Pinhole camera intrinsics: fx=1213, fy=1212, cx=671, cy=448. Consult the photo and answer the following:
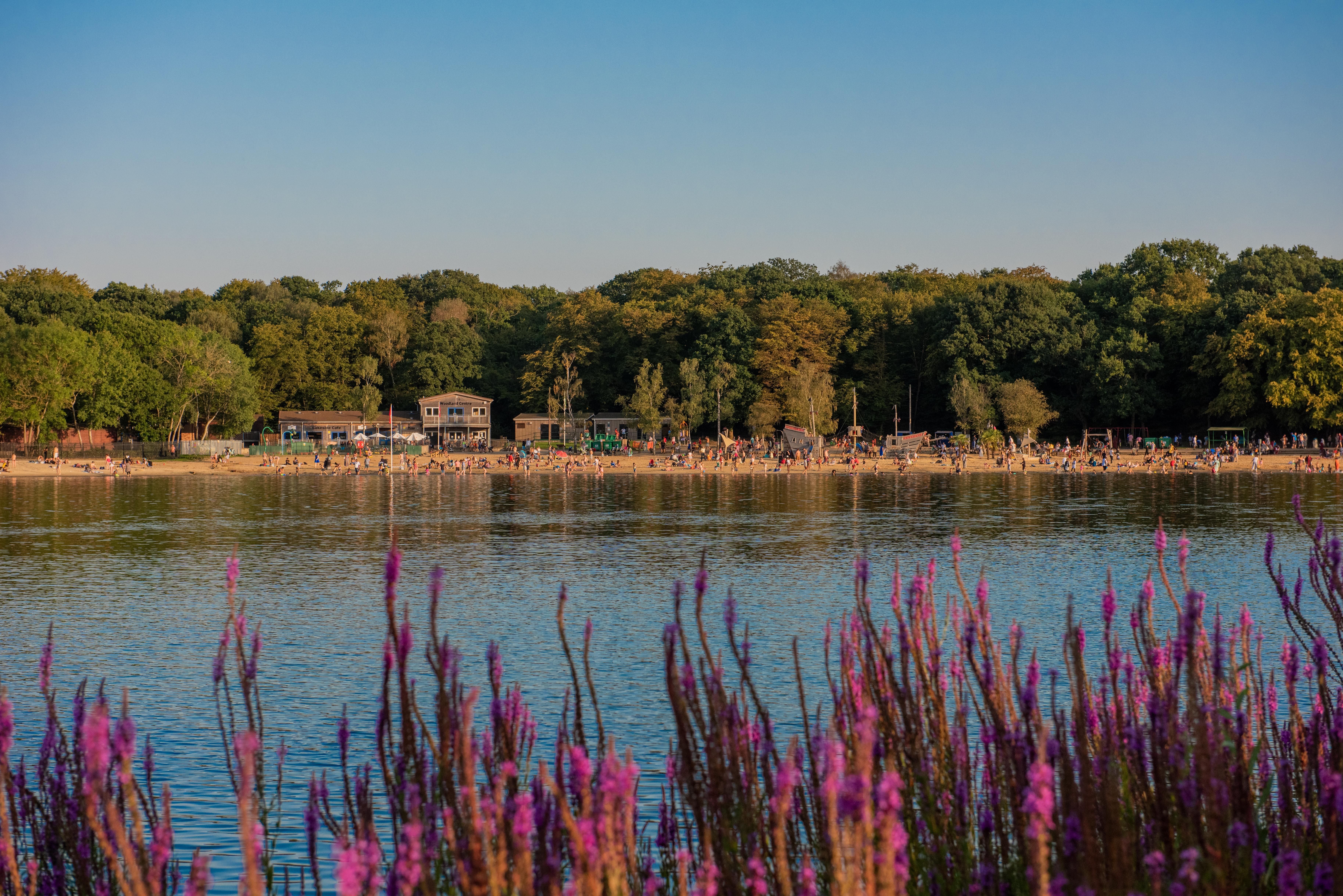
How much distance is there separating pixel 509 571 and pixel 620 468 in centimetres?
5951

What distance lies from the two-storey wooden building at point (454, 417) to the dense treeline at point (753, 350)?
4.31 metres

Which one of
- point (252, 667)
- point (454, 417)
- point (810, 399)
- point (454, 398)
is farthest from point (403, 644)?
point (454, 417)

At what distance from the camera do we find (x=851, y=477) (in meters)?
82.6

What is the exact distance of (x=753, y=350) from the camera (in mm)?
101625

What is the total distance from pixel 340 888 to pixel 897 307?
343ft

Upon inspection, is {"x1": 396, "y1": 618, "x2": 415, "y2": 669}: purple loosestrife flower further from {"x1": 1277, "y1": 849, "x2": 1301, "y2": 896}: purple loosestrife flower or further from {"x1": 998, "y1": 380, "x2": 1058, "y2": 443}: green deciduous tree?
{"x1": 998, "y1": 380, "x2": 1058, "y2": 443}: green deciduous tree

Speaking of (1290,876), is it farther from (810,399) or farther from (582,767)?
(810,399)

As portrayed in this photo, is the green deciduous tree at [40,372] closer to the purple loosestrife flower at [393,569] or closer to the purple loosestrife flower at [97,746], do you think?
the purple loosestrife flower at [393,569]

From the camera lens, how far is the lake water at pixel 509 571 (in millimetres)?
18500

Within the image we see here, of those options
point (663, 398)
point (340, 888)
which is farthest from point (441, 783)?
point (663, 398)

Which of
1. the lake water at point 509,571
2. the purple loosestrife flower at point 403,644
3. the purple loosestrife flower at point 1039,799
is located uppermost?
the purple loosestrife flower at point 403,644

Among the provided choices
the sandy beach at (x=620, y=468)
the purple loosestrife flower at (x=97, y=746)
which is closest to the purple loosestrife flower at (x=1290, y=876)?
the purple loosestrife flower at (x=97, y=746)

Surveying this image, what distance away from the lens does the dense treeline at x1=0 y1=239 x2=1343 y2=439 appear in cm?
8738

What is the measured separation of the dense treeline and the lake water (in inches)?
752
